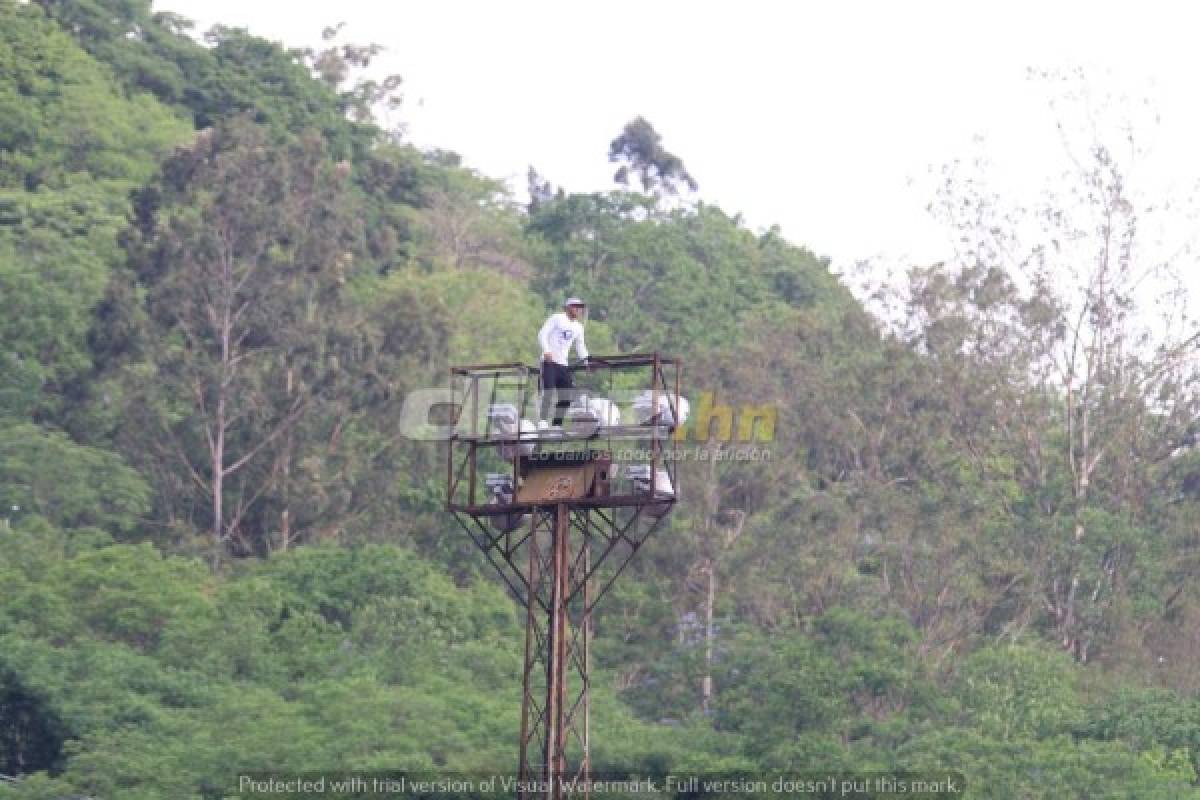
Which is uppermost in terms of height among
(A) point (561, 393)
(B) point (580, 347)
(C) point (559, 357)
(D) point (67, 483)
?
(D) point (67, 483)

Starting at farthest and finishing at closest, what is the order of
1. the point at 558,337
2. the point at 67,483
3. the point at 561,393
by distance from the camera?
1. the point at 67,483
2. the point at 558,337
3. the point at 561,393

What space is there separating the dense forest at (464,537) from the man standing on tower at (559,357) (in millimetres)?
9110

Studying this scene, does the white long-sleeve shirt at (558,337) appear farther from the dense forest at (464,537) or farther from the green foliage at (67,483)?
the green foliage at (67,483)

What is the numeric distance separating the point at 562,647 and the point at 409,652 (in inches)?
581

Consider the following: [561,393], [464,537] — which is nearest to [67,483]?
[464,537]

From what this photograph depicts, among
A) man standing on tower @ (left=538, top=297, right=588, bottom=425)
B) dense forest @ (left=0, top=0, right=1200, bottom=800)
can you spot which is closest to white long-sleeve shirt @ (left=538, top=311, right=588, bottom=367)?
man standing on tower @ (left=538, top=297, right=588, bottom=425)

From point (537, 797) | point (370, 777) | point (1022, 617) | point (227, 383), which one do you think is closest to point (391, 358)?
point (227, 383)

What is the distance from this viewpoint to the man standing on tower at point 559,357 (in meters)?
17.3

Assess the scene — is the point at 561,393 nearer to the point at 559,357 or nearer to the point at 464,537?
the point at 559,357

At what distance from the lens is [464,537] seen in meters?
36.9

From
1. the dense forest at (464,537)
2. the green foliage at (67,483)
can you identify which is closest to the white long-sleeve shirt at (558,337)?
the dense forest at (464,537)

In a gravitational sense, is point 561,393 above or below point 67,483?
below

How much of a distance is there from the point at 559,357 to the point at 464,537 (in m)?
19.6

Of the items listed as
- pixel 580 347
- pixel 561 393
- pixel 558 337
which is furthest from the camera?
pixel 580 347
